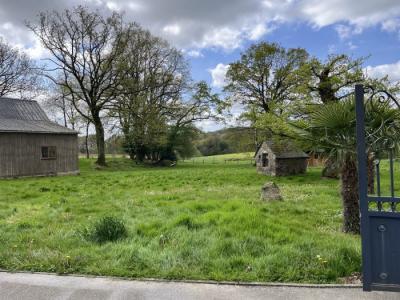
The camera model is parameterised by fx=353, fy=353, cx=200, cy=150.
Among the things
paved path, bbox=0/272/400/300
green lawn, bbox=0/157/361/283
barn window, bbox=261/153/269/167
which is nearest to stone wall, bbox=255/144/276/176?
barn window, bbox=261/153/269/167

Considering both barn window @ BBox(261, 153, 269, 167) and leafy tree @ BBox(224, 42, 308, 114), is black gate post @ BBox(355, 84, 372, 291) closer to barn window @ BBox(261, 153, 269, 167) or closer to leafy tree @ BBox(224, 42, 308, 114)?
barn window @ BBox(261, 153, 269, 167)

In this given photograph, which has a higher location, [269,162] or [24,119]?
[24,119]

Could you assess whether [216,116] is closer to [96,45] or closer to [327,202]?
[96,45]

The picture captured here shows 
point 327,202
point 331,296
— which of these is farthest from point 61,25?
point 331,296

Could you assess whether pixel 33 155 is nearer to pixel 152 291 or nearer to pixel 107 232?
pixel 107 232

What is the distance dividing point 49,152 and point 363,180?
2710 cm

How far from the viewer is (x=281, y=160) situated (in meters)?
25.5

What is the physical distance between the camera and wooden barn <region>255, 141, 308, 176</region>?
25422mm

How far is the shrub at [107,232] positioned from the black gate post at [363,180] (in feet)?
14.3

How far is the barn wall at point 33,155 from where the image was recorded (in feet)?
79.7

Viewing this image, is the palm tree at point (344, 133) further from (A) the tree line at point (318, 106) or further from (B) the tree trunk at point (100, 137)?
(B) the tree trunk at point (100, 137)

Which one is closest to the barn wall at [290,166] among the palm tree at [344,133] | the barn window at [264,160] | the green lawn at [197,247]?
the barn window at [264,160]

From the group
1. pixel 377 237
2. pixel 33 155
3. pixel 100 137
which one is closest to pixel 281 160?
pixel 33 155

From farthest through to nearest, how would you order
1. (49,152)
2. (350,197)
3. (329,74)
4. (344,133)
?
(49,152), (329,74), (350,197), (344,133)
